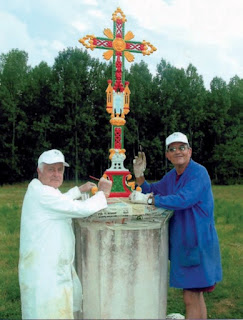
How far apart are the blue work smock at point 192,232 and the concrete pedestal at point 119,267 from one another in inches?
7.0

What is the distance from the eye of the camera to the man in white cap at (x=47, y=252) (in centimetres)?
297

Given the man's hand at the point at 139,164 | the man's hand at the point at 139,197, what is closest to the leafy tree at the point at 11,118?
the man's hand at the point at 139,164

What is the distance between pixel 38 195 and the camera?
2.99m

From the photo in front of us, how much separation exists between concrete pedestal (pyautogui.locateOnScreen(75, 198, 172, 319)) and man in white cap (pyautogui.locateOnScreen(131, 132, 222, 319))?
183mm

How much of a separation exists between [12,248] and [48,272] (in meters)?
4.96

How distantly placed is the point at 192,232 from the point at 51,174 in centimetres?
135

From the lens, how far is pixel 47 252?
2979 millimetres

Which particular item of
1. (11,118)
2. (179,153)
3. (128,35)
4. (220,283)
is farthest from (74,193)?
(11,118)

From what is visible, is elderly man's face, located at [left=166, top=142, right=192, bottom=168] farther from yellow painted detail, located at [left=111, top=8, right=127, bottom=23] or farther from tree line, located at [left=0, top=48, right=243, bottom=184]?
tree line, located at [left=0, top=48, right=243, bottom=184]

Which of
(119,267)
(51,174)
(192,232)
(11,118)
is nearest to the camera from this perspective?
(51,174)

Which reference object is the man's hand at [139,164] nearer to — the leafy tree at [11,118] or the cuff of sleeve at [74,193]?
the cuff of sleeve at [74,193]

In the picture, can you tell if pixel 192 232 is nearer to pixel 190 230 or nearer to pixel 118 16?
pixel 190 230

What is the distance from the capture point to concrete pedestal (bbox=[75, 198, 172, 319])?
3.33 meters

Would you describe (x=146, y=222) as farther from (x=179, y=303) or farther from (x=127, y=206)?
(x=179, y=303)
